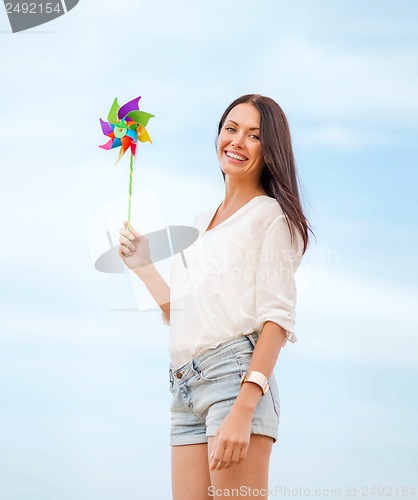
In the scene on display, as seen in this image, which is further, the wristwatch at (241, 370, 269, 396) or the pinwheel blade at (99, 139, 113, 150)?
the pinwheel blade at (99, 139, 113, 150)

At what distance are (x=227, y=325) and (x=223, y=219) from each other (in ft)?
1.25

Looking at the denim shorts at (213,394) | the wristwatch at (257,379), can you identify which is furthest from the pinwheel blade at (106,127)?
the wristwatch at (257,379)

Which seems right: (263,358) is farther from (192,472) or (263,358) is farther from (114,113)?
(114,113)

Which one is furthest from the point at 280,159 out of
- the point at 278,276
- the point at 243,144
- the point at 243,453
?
the point at 243,453

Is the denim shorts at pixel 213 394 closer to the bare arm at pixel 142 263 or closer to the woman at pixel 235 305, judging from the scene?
the woman at pixel 235 305

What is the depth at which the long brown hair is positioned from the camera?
2.16 metres

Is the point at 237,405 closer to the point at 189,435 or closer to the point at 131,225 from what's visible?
the point at 189,435

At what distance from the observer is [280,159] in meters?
2.20

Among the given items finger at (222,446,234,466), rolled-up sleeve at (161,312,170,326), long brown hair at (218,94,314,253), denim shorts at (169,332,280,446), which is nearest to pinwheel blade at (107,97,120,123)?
long brown hair at (218,94,314,253)

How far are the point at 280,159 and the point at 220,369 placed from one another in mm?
627

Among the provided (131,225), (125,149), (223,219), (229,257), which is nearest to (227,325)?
(229,257)

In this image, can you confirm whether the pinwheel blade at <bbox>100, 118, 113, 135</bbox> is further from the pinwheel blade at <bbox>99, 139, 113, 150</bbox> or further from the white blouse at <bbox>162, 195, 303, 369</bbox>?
the white blouse at <bbox>162, 195, 303, 369</bbox>

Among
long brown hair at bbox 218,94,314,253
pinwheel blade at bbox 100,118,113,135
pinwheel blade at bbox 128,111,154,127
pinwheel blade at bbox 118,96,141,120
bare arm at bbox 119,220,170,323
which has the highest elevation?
pinwheel blade at bbox 118,96,141,120

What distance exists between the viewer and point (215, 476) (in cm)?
195
